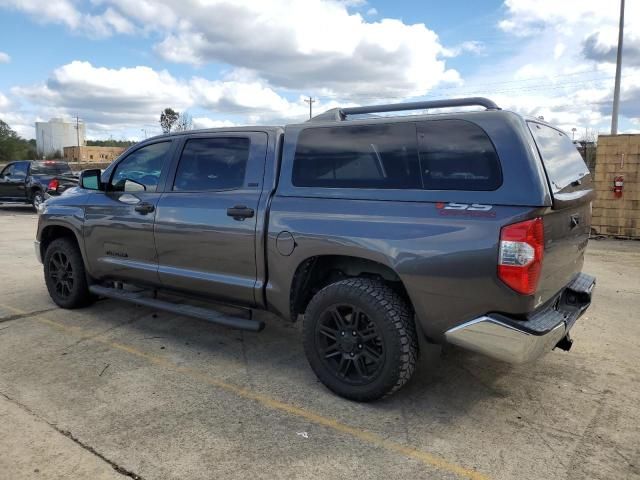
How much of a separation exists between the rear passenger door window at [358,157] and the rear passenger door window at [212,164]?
1.80 feet

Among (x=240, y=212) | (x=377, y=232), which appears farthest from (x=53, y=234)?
(x=377, y=232)

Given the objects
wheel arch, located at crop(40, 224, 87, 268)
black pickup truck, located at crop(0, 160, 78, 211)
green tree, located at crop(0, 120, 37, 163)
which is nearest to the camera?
wheel arch, located at crop(40, 224, 87, 268)

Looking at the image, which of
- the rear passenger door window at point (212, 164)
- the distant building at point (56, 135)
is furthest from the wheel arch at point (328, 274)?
the distant building at point (56, 135)

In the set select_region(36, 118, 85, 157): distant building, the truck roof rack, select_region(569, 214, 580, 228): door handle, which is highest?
select_region(36, 118, 85, 157): distant building

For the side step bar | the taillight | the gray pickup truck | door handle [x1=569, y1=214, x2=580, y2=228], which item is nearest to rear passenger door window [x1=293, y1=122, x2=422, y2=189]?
the gray pickup truck

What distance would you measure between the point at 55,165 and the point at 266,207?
16.7 meters

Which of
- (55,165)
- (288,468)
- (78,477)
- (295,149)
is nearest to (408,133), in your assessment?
(295,149)

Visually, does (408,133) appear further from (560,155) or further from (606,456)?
(606,456)

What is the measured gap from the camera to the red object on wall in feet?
35.4

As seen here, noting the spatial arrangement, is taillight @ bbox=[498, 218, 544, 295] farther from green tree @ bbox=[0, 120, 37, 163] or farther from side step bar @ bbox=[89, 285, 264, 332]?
green tree @ bbox=[0, 120, 37, 163]

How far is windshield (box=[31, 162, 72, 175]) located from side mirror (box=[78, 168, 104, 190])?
552 inches

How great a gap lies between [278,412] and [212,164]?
6.85ft

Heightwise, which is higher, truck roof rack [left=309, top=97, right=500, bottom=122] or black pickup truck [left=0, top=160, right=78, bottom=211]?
truck roof rack [left=309, top=97, right=500, bottom=122]

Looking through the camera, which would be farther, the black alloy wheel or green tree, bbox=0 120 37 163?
green tree, bbox=0 120 37 163
